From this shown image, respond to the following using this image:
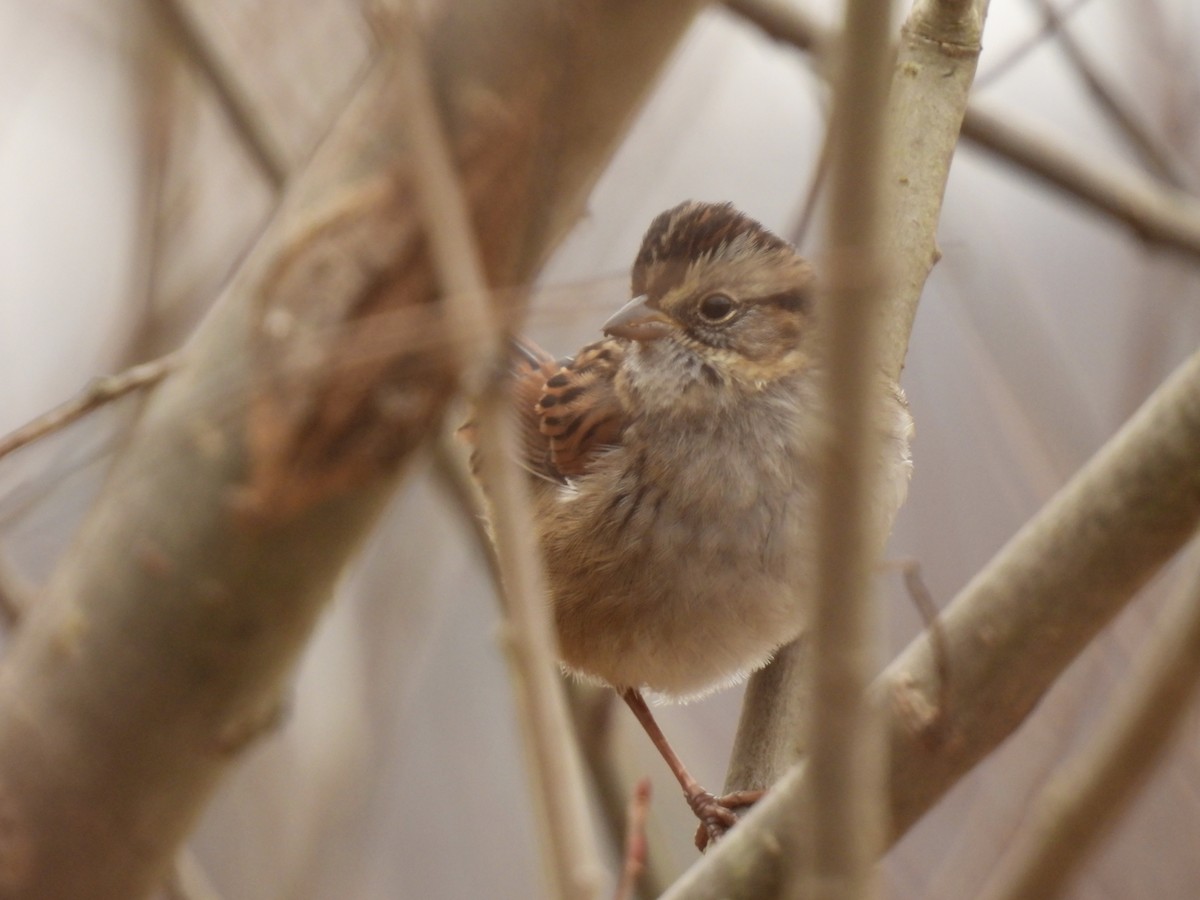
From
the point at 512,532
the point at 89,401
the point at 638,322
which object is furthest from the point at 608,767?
the point at 512,532

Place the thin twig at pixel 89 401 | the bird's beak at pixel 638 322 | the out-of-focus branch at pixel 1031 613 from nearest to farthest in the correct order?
the out-of-focus branch at pixel 1031 613 → the thin twig at pixel 89 401 → the bird's beak at pixel 638 322

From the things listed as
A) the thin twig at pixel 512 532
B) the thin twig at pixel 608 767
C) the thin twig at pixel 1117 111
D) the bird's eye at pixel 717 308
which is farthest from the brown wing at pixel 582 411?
the thin twig at pixel 512 532

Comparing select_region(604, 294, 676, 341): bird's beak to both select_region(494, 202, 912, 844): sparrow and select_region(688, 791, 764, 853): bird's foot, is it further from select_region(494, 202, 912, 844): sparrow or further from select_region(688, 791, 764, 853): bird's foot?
select_region(688, 791, 764, 853): bird's foot

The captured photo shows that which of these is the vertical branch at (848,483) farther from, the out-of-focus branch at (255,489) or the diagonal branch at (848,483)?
the out-of-focus branch at (255,489)

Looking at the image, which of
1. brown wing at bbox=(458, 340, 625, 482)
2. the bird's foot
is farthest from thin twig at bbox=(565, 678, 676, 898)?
brown wing at bbox=(458, 340, 625, 482)

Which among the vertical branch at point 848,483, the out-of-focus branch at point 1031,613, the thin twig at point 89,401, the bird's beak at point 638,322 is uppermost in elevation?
the thin twig at point 89,401

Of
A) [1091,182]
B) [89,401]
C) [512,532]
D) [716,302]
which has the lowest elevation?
[512,532]

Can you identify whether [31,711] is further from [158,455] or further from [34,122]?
[34,122]

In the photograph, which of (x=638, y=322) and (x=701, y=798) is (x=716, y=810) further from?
(x=638, y=322)
